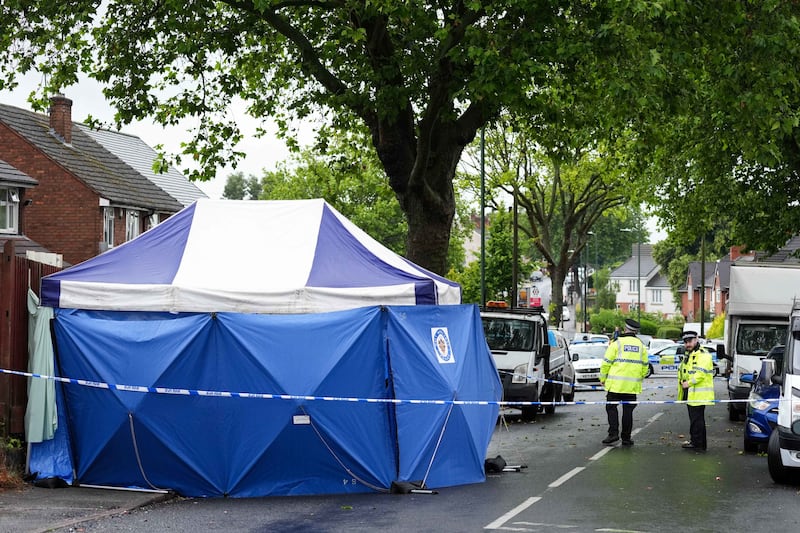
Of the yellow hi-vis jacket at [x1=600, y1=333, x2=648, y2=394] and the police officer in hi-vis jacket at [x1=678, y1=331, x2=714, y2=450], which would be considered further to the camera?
the yellow hi-vis jacket at [x1=600, y1=333, x2=648, y2=394]

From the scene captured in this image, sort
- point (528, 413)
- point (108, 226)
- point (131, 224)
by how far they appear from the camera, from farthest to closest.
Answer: point (131, 224)
point (108, 226)
point (528, 413)

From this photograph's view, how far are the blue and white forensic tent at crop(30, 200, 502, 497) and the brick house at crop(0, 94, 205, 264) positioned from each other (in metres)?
33.2

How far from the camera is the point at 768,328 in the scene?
924 inches

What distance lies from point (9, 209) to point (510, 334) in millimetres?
22605

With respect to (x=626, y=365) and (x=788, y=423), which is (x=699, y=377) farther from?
(x=788, y=423)

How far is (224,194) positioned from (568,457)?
128075 mm

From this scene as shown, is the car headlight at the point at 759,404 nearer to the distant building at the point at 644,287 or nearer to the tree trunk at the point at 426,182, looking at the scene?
the tree trunk at the point at 426,182

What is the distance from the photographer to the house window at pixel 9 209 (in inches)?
1565

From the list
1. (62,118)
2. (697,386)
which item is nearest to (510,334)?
(697,386)

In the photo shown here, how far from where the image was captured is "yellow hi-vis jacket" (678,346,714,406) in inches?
677

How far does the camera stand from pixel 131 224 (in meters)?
50.7

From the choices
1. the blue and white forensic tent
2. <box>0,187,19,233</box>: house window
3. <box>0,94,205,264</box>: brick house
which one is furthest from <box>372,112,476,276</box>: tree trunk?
<box>0,94,205,264</box>: brick house

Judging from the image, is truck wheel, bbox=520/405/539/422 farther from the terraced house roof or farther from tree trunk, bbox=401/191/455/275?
the terraced house roof

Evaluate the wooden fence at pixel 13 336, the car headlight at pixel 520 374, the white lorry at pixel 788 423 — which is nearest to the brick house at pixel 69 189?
the car headlight at pixel 520 374
